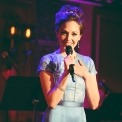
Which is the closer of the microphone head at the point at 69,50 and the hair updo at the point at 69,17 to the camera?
the microphone head at the point at 69,50

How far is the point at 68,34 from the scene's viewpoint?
234 cm

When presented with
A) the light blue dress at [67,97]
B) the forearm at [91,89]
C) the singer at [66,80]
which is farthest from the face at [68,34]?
the forearm at [91,89]

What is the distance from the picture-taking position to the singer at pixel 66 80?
2.31m

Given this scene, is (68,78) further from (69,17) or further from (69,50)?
(69,17)

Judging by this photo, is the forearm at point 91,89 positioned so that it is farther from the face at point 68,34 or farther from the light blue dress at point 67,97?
the face at point 68,34

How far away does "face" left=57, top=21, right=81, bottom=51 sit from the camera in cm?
234

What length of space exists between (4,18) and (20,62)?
0.93 meters

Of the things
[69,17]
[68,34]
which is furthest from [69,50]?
[69,17]

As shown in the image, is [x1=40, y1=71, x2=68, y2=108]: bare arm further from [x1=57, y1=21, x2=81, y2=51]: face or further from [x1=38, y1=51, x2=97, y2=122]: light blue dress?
[x1=57, y1=21, x2=81, y2=51]: face

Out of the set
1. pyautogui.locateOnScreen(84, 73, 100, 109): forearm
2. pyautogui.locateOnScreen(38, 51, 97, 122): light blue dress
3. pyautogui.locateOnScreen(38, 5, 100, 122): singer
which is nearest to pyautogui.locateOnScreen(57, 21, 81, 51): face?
pyautogui.locateOnScreen(38, 5, 100, 122): singer

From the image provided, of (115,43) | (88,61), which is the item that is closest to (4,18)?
(115,43)

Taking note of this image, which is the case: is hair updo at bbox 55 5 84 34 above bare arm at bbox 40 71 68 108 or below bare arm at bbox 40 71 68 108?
above

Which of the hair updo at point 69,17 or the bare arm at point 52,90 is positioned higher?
the hair updo at point 69,17

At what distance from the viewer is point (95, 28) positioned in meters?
7.80
